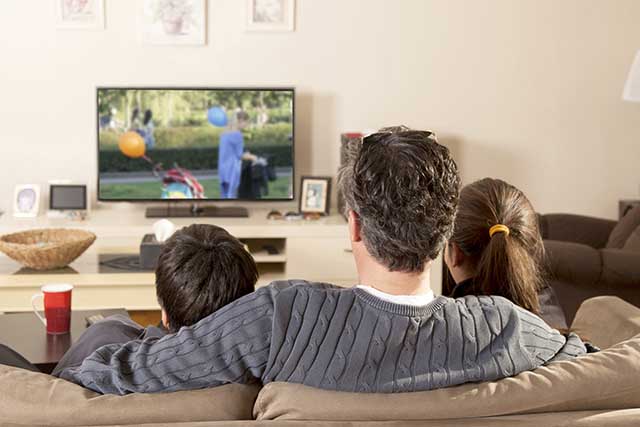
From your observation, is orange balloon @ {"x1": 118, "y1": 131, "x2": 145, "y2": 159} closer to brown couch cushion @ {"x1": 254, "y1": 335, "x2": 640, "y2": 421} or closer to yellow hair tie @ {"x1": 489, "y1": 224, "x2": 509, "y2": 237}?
yellow hair tie @ {"x1": 489, "y1": 224, "x2": 509, "y2": 237}

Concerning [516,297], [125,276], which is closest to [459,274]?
[516,297]

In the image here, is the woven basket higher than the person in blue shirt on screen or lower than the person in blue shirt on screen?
lower

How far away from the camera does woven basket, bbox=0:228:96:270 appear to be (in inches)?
165

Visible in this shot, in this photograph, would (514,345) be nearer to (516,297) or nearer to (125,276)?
(516,297)

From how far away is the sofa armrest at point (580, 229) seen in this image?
533 cm

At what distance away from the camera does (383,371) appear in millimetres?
1814

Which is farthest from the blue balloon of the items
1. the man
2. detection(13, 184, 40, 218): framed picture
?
the man

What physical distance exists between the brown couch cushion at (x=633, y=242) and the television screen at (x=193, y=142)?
6.08 ft

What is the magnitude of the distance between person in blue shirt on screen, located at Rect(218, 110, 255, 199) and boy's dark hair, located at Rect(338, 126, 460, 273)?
12.1ft

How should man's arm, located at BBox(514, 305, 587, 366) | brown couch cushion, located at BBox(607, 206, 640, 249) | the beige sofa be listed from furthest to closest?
brown couch cushion, located at BBox(607, 206, 640, 249) → man's arm, located at BBox(514, 305, 587, 366) → the beige sofa

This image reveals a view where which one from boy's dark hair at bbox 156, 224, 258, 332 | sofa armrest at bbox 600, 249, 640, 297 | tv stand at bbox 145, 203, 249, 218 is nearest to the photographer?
boy's dark hair at bbox 156, 224, 258, 332

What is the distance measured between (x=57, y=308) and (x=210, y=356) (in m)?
1.46

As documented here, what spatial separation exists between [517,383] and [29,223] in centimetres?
398

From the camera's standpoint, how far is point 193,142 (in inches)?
218
